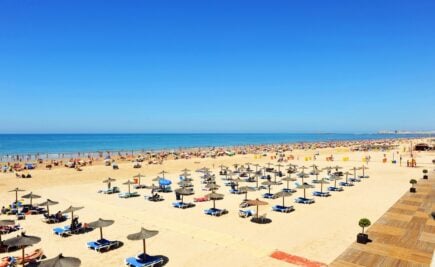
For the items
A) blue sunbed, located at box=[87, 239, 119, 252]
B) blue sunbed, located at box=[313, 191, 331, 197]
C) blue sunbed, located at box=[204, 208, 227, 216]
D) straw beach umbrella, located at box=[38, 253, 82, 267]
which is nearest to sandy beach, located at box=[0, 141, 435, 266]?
blue sunbed, located at box=[87, 239, 119, 252]

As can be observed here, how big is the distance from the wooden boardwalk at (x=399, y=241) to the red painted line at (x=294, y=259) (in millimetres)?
704

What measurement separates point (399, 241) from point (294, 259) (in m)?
5.11

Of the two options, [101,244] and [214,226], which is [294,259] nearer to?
[214,226]

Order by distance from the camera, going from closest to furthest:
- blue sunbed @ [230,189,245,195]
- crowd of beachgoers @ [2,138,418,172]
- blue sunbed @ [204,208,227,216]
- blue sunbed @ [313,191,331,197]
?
blue sunbed @ [204,208,227,216]
blue sunbed @ [313,191,331,197]
blue sunbed @ [230,189,245,195]
crowd of beachgoers @ [2,138,418,172]

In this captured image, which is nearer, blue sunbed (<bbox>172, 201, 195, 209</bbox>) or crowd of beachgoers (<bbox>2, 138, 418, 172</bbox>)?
blue sunbed (<bbox>172, 201, 195, 209</bbox>)

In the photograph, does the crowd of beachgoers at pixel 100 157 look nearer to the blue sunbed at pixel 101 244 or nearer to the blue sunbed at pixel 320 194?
the blue sunbed at pixel 320 194

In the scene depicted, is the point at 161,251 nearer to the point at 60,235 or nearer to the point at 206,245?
the point at 206,245

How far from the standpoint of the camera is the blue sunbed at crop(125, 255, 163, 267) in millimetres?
12266

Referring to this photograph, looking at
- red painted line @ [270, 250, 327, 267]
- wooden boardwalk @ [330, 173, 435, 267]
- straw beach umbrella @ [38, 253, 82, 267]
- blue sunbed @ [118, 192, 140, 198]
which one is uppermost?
straw beach umbrella @ [38, 253, 82, 267]

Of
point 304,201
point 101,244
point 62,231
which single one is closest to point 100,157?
point 62,231

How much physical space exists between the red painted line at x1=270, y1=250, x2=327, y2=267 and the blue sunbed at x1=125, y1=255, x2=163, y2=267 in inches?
181

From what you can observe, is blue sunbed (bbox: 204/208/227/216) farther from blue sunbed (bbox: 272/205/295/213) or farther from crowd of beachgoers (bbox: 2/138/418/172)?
crowd of beachgoers (bbox: 2/138/418/172)

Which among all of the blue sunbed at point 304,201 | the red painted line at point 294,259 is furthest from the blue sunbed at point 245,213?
the red painted line at point 294,259

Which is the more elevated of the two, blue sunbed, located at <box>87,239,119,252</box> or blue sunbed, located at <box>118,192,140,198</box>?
blue sunbed, located at <box>87,239,119,252</box>
